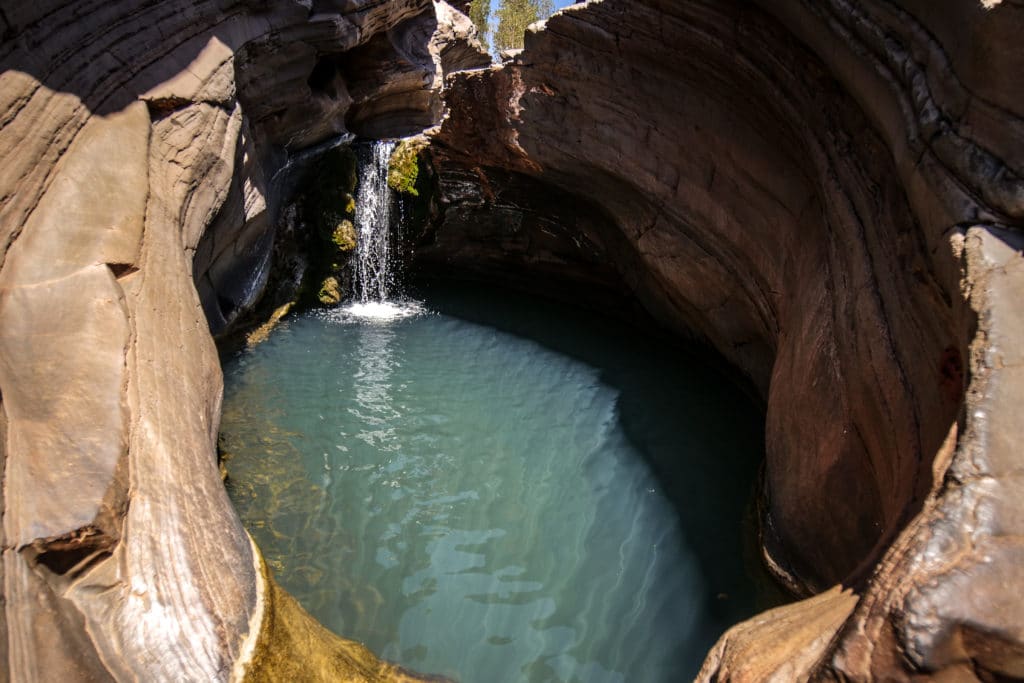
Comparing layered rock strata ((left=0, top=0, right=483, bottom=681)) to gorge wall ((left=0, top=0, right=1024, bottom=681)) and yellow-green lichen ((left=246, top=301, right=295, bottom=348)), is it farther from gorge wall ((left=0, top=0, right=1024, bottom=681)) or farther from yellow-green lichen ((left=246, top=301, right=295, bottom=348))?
yellow-green lichen ((left=246, top=301, right=295, bottom=348))

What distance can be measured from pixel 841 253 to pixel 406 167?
24.3 feet

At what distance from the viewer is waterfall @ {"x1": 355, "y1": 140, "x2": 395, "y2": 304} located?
33.0ft

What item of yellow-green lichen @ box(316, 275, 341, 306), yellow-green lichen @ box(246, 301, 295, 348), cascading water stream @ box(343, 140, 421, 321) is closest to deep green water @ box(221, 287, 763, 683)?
yellow-green lichen @ box(246, 301, 295, 348)

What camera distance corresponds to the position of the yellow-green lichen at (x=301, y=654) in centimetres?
321

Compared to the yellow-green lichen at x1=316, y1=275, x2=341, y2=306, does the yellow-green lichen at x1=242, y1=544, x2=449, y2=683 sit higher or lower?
lower

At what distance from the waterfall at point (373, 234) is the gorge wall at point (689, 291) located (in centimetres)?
243

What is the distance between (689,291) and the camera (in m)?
6.90

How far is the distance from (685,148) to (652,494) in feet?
10.6

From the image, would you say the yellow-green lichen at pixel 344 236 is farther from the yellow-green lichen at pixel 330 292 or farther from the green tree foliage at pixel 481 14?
the green tree foliage at pixel 481 14

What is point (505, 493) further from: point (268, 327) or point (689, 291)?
point (268, 327)

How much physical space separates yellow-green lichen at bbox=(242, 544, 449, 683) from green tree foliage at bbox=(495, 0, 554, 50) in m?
23.1

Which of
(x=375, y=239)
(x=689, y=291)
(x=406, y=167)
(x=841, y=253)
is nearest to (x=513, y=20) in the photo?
(x=406, y=167)

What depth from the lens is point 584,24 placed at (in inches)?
267

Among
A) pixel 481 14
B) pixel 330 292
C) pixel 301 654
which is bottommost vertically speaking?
pixel 301 654
